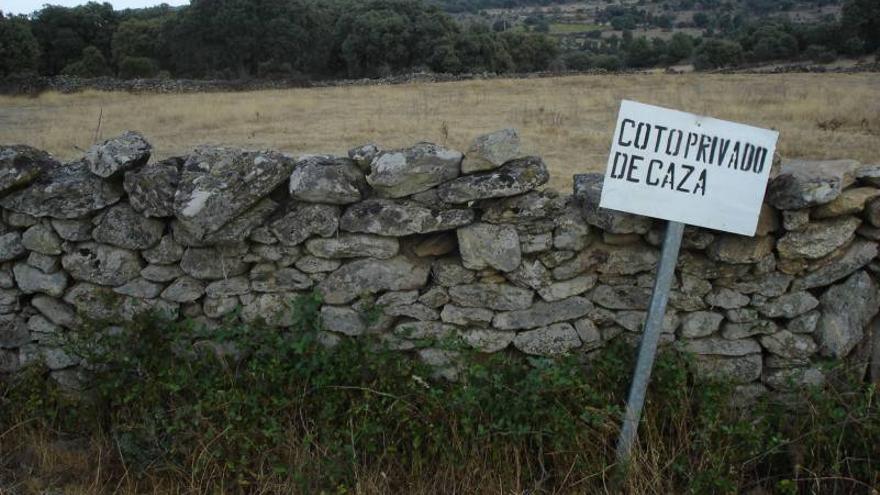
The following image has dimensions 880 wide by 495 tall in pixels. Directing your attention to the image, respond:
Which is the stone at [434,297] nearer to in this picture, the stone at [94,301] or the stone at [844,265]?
the stone at [94,301]

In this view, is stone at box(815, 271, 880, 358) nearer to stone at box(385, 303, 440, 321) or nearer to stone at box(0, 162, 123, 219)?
stone at box(385, 303, 440, 321)

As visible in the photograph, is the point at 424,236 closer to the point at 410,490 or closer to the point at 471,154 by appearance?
the point at 471,154

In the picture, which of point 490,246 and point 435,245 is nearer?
point 490,246

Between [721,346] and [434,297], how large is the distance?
1.59 m

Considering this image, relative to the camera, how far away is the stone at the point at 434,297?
12.3 feet

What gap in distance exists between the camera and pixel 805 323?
365 cm

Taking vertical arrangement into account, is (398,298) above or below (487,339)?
above

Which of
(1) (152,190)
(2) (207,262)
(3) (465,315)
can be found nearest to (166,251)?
(2) (207,262)

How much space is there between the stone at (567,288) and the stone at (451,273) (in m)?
0.40

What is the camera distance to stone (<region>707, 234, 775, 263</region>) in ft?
11.5

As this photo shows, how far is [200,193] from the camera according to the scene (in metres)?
3.61

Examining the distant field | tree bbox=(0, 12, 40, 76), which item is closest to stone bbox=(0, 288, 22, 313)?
the distant field

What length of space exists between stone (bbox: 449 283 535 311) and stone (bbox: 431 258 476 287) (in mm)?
40

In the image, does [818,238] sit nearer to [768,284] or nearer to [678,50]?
[768,284]
